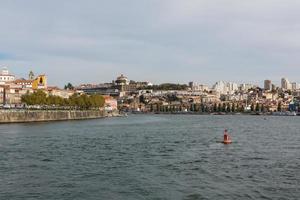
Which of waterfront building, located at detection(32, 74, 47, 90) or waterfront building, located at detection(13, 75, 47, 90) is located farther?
waterfront building, located at detection(32, 74, 47, 90)

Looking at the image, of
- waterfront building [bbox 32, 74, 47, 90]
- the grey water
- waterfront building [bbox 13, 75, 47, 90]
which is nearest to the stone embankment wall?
waterfront building [bbox 13, 75, 47, 90]

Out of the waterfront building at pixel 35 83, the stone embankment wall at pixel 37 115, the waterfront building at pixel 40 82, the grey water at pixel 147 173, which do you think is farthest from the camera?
the waterfront building at pixel 40 82

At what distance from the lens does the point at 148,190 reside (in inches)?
900

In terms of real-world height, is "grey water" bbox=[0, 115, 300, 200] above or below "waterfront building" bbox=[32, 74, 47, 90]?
below

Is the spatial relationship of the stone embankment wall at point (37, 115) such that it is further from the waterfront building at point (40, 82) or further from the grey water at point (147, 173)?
the grey water at point (147, 173)

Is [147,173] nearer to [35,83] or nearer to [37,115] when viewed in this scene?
[37,115]

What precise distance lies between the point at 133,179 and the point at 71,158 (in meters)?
9.69

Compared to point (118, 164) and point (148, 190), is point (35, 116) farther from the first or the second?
point (148, 190)

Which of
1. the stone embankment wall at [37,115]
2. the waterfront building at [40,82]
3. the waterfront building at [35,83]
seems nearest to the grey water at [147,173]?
the stone embankment wall at [37,115]

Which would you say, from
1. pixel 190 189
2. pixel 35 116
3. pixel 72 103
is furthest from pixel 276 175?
pixel 72 103

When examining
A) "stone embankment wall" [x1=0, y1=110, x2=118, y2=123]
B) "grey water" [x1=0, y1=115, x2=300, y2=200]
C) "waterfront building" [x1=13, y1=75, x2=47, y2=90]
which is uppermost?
"waterfront building" [x1=13, y1=75, x2=47, y2=90]

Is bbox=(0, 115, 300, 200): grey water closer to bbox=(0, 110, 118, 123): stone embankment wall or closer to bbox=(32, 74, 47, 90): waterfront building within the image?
bbox=(0, 110, 118, 123): stone embankment wall

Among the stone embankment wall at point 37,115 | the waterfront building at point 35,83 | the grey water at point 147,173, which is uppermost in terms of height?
the waterfront building at point 35,83

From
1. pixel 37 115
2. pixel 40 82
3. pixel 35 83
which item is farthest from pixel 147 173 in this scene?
pixel 40 82
